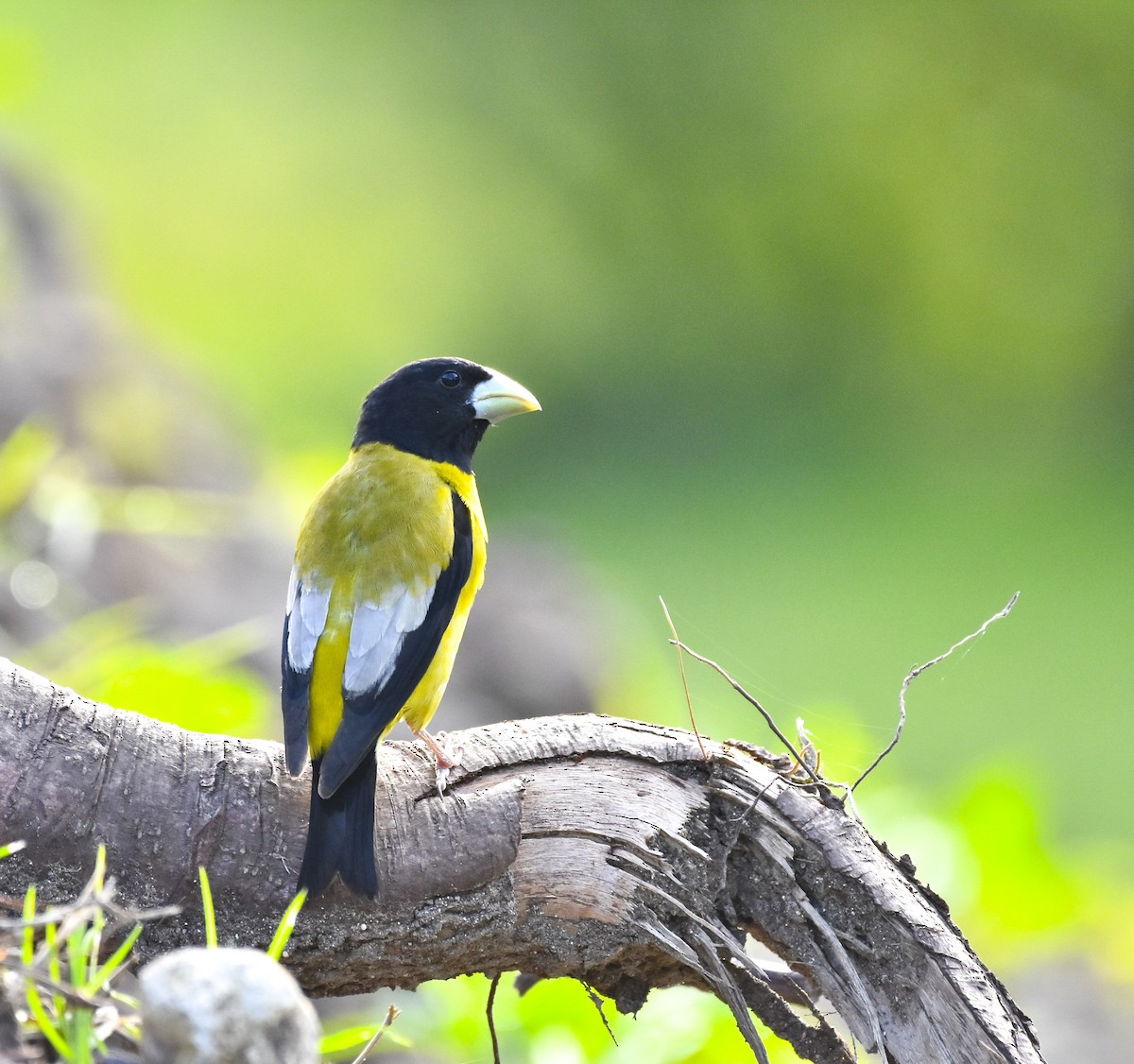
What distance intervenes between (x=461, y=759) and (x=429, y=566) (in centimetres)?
20

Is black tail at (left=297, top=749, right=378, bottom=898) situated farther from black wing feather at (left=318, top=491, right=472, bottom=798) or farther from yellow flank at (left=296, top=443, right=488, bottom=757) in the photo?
yellow flank at (left=296, top=443, right=488, bottom=757)

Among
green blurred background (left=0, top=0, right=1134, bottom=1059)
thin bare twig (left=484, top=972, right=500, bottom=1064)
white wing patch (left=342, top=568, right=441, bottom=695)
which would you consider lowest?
thin bare twig (left=484, top=972, right=500, bottom=1064)

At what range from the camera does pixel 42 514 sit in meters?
1.81

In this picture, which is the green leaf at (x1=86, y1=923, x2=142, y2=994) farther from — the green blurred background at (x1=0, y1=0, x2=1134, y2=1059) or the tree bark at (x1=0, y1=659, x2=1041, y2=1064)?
the green blurred background at (x1=0, y1=0, x2=1134, y2=1059)

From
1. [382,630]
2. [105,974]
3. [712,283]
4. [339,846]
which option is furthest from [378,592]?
[712,283]

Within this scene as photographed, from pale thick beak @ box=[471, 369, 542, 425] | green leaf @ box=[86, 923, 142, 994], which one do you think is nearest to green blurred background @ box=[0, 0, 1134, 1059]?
pale thick beak @ box=[471, 369, 542, 425]

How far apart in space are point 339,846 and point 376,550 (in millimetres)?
307

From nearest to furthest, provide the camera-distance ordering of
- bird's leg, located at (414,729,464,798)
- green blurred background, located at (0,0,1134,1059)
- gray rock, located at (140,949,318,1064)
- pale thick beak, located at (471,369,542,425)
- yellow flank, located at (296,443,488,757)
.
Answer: gray rock, located at (140,949,318,1064), bird's leg, located at (414,729,464,798), yellow flank, located at (296,443,488,757), pale thick beak, located at (471,369,542,425), green blurred background, located at (0,0,1134,1059)

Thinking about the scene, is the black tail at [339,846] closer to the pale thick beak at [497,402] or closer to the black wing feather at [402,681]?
the black wing feather at [402,681]

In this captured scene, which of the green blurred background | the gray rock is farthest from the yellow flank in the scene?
the green blurred background

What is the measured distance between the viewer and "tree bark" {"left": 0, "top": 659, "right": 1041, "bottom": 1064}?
80 centimetres

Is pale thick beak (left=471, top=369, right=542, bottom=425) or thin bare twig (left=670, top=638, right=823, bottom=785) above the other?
pale thick beak (left=471, top=369, right=542, bottom=425)

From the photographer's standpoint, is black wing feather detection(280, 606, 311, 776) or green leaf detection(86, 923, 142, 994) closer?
green leaf detection(86, 923, 142, 994)

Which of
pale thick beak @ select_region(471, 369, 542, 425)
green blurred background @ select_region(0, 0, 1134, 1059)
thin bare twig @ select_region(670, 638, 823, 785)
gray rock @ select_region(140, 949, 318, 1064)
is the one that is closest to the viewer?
gray rock @ select_region(140, 949, 318, 1064)
